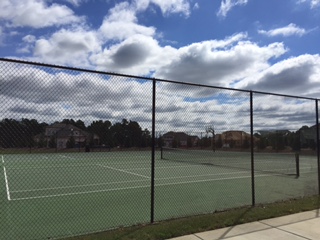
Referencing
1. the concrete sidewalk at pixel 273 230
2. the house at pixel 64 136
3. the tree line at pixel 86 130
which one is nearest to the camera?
the concrete sidewalk at pixel 273 230

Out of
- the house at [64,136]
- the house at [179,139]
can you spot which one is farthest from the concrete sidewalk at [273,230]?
the house at [179,139]

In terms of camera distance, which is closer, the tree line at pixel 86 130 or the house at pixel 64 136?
the tree line at pixel 86 130

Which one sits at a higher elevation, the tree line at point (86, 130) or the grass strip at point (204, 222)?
the tree line at point (86, 130)

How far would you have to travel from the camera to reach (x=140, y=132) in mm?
8336

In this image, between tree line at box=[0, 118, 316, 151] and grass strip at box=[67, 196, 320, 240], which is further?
tree line at box=[0, 118, 316, 151]

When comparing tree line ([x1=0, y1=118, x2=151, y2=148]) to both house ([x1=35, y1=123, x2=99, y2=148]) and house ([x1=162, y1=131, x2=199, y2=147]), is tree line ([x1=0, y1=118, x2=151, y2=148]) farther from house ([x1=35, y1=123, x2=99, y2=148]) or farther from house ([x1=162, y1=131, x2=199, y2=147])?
house ([x1=162, y1=131, x2=199, y2=147])

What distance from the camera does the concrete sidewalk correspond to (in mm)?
6172

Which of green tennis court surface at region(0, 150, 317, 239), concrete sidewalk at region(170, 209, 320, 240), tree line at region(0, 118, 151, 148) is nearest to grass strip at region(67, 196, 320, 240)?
concrete sidewalk at region(170, 209, 320, 240)

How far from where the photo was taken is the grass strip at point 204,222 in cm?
620

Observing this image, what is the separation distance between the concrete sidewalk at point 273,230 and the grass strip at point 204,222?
8.4 inches

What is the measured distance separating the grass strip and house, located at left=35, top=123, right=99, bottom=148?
2063 millimetres

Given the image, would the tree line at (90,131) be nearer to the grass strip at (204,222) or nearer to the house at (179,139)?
the house at (179,139)

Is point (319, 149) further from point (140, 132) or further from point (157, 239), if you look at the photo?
point (157, 239)

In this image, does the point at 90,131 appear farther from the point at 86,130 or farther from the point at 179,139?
the point at 179,139
